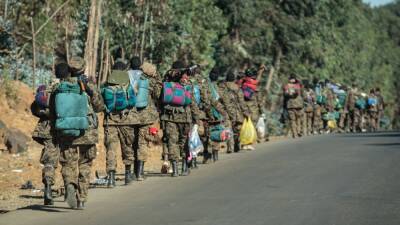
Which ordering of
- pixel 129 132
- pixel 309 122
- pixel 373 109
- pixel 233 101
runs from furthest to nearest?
pixel 373 109 < pixel 309 122 < pixel 233 101 < pixel 129 132

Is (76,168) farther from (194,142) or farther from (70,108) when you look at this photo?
(194,142)

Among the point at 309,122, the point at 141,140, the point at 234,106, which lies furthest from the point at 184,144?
the point at 309,122

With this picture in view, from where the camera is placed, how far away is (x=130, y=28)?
3070 cm

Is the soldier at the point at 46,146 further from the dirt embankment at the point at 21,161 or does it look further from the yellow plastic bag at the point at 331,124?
the yellow plastic bag at the point at 331,124

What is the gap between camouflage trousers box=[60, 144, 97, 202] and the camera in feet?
36.9

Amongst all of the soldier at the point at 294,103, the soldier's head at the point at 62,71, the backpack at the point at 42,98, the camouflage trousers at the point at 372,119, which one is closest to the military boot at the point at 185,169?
the backpack at the point at 42,98

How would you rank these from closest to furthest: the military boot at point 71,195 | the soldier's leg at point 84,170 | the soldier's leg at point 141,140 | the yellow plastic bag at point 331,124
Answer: the military boot at point 71,195, the soldier's leg at point 84,170, the soldier's leg at point 141,140, the yellow plastic bag at point 331,124

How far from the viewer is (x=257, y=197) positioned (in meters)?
11.9

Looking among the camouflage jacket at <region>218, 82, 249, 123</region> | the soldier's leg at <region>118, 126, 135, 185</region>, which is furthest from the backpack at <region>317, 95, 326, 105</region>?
the soldier's leg at <region>118, 126, 135, 185</region>

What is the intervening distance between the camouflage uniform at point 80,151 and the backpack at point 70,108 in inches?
8.6

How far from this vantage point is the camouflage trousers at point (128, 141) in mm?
14000

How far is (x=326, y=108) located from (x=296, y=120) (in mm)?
4000

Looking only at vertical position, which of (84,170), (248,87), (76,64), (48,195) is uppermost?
(76,64)

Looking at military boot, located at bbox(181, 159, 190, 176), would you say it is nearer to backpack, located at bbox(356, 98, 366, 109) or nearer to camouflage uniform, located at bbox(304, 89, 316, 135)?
camouflage uniform, located at bbox(304, 89, 316, 135)
